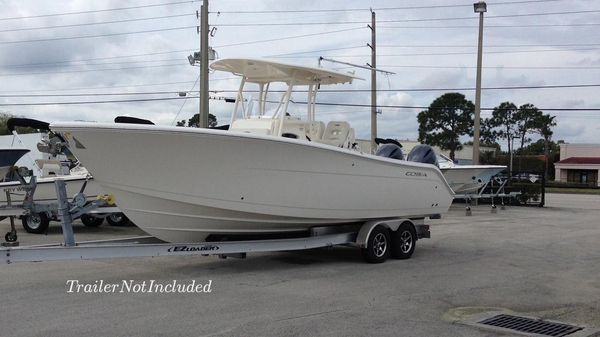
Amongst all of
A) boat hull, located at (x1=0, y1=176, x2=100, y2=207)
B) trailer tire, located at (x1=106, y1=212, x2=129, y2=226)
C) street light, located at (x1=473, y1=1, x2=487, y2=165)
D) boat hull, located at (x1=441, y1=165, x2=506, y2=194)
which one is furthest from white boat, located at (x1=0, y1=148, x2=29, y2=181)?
street light, located at (x1=473, y1=1, x2=487, y2=165)

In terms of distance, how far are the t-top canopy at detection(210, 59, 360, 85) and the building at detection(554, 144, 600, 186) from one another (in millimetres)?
67153

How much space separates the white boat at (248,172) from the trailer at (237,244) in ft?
0.78

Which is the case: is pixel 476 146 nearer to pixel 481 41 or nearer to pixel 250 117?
pixel 481 41

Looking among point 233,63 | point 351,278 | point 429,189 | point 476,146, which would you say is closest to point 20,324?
point 351,278

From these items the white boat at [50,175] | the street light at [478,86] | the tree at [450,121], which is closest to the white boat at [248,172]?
the white boat at [50,175]

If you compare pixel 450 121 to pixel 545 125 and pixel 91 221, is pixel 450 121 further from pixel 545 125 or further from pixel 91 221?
pixel 91 221

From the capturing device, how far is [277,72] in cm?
1004

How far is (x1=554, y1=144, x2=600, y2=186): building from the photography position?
236 feet

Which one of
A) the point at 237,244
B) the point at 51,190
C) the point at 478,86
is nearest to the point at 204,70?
the point at 51,190

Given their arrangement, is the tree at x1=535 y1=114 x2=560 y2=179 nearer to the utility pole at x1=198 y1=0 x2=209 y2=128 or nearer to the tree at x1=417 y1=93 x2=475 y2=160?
the tree at x1=417 y1=93 x2=475 y2=160

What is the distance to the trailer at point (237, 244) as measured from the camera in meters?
6.96

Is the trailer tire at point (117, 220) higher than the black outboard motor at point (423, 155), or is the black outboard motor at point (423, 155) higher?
the black outboard motor at point (423, 155)

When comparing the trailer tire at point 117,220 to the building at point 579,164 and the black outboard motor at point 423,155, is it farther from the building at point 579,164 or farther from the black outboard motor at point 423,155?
the building at point 579,164

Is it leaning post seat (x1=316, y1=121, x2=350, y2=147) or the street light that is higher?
the street light
